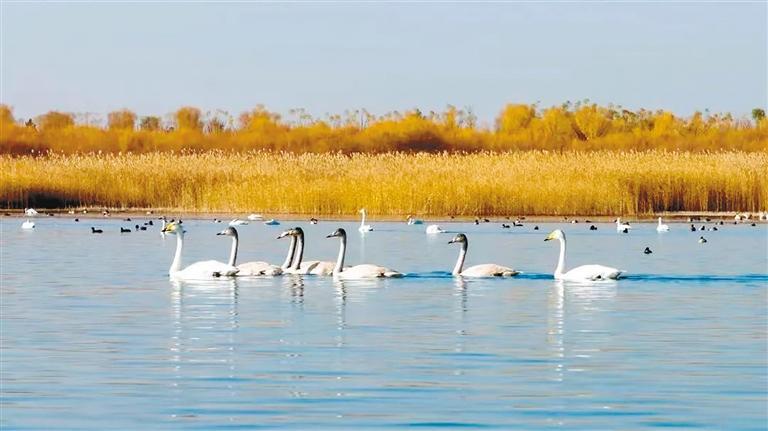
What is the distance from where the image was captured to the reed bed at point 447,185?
36.8m

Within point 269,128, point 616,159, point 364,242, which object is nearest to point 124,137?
point 269,128

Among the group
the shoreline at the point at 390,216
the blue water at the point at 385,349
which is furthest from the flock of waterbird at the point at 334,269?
the shoreline at the point at 390,216

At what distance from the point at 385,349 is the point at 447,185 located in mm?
24688

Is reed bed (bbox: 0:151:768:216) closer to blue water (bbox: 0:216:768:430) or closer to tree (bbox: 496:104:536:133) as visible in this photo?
blue water (bbox: 0:216:768:430)

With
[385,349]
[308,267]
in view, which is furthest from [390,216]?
[385,349]

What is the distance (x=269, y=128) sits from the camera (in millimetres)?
72188

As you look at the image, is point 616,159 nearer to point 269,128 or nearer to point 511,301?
point 511,301

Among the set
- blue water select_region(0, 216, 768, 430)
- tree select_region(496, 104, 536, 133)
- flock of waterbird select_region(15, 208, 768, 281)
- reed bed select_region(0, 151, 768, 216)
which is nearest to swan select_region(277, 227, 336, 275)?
flock of waterbird select_region(15, 208, 768, 281)

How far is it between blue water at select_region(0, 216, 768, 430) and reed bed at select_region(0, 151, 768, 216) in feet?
43.4

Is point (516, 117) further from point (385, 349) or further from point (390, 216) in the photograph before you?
point (385, 349)

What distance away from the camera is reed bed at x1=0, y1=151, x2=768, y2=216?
36.8 metres

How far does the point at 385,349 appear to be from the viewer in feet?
40.7

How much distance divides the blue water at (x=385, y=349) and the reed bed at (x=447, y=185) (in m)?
13.2

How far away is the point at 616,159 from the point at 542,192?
312 cm
